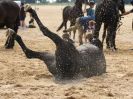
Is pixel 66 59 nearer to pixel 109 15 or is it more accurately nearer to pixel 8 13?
pixel 109 15

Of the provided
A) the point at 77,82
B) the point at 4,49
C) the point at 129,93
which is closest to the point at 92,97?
the point at 129,93

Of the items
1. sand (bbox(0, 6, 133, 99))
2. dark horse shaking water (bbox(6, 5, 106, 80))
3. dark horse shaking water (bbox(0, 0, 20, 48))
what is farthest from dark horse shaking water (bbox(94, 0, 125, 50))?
dark horse shaking water (bbox(6, 5, 106, 80))

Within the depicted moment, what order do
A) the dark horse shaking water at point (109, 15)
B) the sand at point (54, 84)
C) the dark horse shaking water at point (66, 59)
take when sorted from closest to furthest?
1. the sand at point (54, 84)
2. the dark horse shaking water at point (66, 59)
3. the dark horse shaking water at point (109, 15)

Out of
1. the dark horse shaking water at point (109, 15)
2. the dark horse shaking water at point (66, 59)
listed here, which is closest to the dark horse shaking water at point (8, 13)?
the dark horse shaking water at point (109, 15)

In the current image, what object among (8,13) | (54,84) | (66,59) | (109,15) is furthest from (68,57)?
(8,13)

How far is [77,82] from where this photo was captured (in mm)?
8930

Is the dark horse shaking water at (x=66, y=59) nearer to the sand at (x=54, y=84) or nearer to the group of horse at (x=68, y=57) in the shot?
the group of horse at (x=68, y=57)

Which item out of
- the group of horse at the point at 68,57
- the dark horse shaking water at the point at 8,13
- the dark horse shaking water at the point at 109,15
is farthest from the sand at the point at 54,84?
the dark horse shaking water at the point at 8,13

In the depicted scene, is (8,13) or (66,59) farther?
(8,13)

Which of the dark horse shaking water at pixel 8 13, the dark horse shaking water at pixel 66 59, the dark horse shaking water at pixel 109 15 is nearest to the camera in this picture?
the dark horse shaking water at pixel 66 59

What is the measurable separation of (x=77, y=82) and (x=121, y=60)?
3829 mm

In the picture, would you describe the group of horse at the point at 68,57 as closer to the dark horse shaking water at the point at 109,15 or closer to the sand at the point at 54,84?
the sand at the point at 54,84

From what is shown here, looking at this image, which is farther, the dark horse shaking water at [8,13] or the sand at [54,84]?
the dark horse shaking water at [8,13]

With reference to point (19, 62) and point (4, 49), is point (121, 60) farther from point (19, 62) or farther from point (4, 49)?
point (4, 49)
